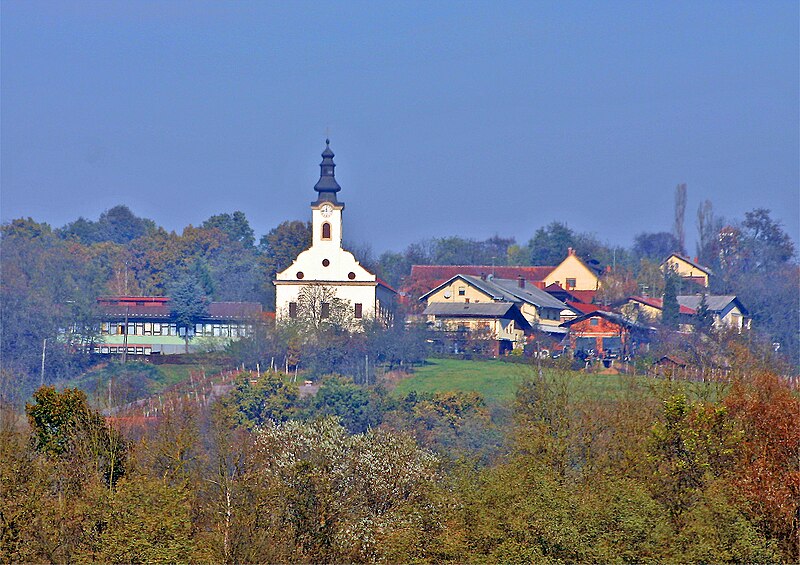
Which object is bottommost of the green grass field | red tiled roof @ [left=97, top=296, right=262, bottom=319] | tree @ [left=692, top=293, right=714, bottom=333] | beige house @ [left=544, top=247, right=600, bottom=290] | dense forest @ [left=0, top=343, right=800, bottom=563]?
dense forest @ [left=0, top=343, right=800, bottom=563]

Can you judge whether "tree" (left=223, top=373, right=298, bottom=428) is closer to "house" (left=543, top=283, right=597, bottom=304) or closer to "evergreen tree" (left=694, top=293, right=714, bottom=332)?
"evergreen tree" (left=694, top=293, right=714, bottom=332)

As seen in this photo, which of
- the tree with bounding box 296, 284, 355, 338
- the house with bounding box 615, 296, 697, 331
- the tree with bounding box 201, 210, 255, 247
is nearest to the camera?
the tree with bounding box 296, 284, 355, 338

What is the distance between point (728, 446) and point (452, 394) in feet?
79.9

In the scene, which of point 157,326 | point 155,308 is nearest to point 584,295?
point 155,308

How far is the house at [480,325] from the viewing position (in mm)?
69625

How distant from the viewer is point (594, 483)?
2766 centimetres

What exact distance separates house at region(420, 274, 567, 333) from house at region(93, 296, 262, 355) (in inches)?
385

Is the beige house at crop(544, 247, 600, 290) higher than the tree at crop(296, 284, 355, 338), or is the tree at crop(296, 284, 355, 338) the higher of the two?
the beige house at crop(544, 247, 600, 290)

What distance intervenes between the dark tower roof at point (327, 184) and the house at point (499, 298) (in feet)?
25.8

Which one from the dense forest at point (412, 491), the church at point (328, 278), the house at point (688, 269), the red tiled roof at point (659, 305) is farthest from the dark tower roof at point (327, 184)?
the dense forest at point (412, 491)

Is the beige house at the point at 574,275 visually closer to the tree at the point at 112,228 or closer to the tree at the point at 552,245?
the tree at the point at 552,245

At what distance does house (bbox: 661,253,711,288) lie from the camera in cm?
9873

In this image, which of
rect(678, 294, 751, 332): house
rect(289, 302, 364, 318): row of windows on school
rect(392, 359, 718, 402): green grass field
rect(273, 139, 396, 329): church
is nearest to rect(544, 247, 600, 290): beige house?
rect(678, 294, 751, 332): house

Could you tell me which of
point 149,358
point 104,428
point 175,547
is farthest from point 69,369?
point 175,547
